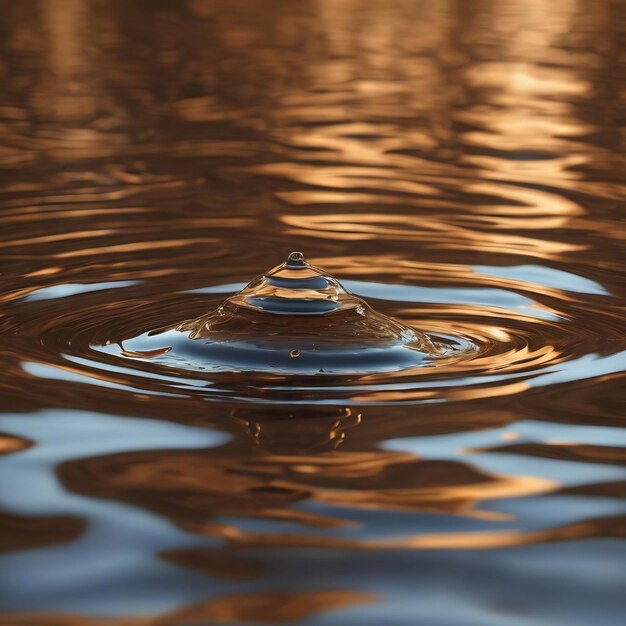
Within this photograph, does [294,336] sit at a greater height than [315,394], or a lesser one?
greater

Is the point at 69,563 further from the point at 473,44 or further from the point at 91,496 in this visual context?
the point at 473,44

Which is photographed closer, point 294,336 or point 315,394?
point 315,394

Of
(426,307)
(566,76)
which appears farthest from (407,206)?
(566,76)

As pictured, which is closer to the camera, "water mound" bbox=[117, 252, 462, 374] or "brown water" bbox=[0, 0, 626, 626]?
"brown water" bbox=[0, 0, 626, 626]
